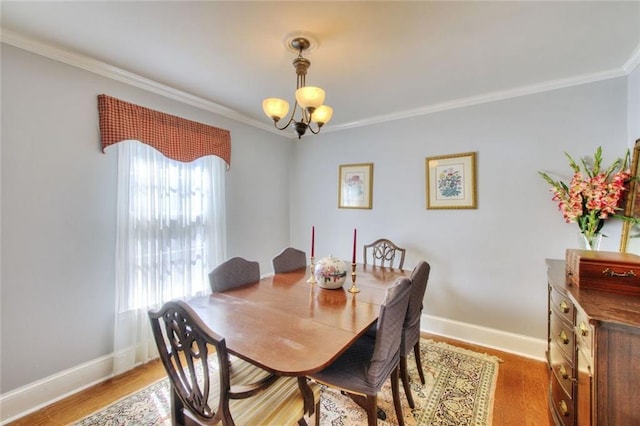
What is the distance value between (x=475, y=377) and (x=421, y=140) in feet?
7.46

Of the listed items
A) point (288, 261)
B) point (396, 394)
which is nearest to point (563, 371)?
point (396, 394)

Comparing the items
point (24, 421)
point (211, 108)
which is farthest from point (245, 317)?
point (211, 108)

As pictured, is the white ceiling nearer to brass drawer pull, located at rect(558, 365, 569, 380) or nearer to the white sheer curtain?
the white sheer curtain

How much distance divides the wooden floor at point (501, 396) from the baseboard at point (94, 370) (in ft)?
0.18

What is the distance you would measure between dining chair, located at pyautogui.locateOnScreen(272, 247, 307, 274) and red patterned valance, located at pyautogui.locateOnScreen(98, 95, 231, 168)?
1308mm

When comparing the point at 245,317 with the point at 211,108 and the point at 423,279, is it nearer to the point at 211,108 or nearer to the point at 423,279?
the point at 423,279

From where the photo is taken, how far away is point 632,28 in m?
1.62

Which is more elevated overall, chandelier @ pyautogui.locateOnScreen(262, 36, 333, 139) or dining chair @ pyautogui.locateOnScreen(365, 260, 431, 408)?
chandelier @ pyautogui.locateOnScreen(262, 36, 333, 139)

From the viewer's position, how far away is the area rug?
173 cm

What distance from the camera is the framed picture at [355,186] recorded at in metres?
3.32

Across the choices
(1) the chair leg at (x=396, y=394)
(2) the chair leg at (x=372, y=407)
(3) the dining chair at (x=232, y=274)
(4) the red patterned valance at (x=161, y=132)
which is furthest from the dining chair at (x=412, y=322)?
(4) the red patterned valance at (x=161, y=132)

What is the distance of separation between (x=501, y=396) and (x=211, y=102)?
Result: 142 inches

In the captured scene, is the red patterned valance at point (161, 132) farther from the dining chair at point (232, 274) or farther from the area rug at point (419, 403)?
the area rug at point (419, 403)

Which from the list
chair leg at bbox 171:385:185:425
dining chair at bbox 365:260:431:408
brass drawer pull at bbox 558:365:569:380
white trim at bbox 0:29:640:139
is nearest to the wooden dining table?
dining chair at bbox 365:260:431:408
